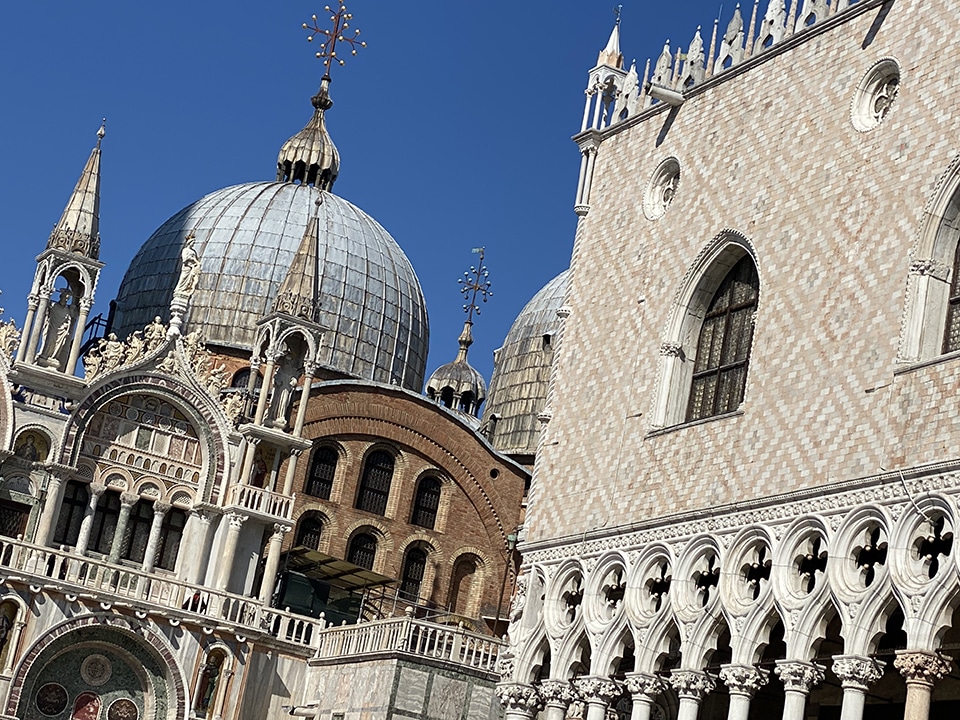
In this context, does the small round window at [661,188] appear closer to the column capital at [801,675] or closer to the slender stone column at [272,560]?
the column capital at [801,675]

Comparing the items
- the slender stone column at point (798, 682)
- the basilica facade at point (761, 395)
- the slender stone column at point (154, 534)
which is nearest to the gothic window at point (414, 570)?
the slender stone column at point (154, 534)

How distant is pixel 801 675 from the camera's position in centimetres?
1767

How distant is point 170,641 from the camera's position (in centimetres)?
2814

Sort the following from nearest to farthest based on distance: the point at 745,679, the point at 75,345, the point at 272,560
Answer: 1. the point at 745,679
2. the point at 75,345
3. the point at 272,560

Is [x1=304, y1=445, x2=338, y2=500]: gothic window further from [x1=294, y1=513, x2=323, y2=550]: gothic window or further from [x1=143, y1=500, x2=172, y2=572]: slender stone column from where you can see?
[x1=143, y1=500, x2=172, y2=572]: slender stone column

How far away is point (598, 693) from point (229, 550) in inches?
418

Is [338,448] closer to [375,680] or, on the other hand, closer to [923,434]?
[375,680]

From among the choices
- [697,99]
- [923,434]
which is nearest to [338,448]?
[697,99]

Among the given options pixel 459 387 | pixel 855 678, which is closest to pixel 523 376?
pixel 459 387

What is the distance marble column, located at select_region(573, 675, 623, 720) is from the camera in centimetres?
2073

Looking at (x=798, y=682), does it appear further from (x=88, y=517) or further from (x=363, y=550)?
(x=363, y=550)

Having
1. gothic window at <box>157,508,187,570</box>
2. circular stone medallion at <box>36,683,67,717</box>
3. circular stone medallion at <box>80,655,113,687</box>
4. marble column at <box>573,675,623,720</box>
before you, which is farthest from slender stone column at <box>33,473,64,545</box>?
marble column at <box>573,675,623,720</box>

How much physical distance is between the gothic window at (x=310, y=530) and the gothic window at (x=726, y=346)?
16.6 meters

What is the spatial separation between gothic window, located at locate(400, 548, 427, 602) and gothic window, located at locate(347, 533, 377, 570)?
0.79 meters
